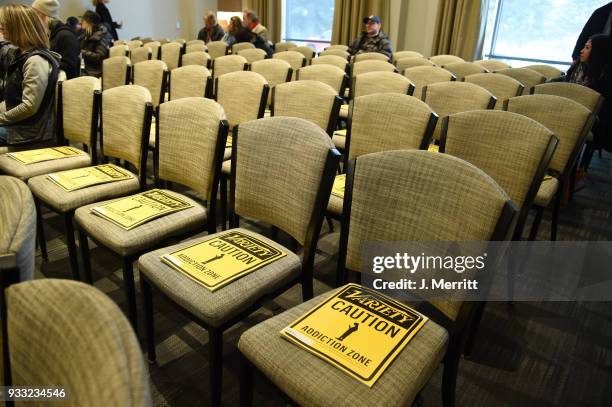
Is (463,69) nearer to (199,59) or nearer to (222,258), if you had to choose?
(199,59)

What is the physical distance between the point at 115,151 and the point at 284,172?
115 cm

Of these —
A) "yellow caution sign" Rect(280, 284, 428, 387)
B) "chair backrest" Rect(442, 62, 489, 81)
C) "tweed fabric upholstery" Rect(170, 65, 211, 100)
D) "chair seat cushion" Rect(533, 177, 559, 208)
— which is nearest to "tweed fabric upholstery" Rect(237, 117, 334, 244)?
"yellow caution sign" Rect(280, 284, 428, 387)

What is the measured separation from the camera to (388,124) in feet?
6.26

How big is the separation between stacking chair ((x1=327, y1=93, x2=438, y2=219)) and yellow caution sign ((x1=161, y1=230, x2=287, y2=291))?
0.42 metres

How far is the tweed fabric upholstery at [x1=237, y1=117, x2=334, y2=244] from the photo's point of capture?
135 centimetres

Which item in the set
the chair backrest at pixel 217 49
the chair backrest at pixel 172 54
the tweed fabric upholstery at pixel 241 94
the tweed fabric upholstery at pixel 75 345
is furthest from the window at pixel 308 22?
the tweed fabric upholstery at pixel 75 345

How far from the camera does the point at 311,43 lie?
8.76 metres

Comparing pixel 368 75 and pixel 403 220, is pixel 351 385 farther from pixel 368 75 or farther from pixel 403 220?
pixel 368 75

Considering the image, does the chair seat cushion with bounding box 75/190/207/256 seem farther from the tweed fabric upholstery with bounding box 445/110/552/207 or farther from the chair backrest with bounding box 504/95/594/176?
the chair backrest with bounding box 504/95/594/176

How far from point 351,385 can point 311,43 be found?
8.72m

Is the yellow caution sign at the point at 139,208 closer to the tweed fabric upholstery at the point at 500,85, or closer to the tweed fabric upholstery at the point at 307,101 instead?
the tweed fabric upholstery at the point at 307,101

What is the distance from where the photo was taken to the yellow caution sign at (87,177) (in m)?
1.88

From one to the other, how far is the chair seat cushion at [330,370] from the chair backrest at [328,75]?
2203 millimetres

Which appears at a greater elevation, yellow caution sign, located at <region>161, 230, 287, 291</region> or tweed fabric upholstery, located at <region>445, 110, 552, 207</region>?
tweed fabric upholstery, located at <region>445, 110, 552, 207</region>
